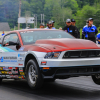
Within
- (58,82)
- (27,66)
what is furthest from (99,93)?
(58,82)

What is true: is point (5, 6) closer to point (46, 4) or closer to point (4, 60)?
point (46, 4)

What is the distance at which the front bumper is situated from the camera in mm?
7031

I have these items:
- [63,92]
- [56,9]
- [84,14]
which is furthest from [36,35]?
[56,9]

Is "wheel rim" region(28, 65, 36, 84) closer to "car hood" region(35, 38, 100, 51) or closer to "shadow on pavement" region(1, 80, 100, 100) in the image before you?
"shadow on pavement" region(1, 80, 100, 100)

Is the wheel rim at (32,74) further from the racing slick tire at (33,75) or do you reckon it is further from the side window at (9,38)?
the side window at (9,38)

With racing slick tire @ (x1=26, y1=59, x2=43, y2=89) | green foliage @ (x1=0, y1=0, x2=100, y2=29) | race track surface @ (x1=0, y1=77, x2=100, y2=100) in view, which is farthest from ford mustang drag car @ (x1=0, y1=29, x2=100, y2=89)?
green foliage @ (x1=0, y1=0, x2=100, y2=29)

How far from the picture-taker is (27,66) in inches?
303

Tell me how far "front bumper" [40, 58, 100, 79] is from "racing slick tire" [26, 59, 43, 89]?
6.5 inches

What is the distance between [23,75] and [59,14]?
126 metres

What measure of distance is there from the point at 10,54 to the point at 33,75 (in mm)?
1271

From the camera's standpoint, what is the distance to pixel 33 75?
24.7ft

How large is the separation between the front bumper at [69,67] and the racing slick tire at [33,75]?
166 mm

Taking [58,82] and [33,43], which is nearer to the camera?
[33,43]

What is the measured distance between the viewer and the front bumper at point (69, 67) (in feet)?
23.1
